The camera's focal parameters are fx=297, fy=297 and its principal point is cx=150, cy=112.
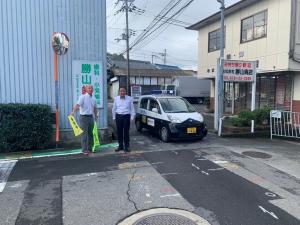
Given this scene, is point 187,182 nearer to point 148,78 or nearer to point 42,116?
point 42,116

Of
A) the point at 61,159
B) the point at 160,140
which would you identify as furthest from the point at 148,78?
the point at 61,159

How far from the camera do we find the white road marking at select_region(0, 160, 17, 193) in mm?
5659

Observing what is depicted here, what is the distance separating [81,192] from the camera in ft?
16.8

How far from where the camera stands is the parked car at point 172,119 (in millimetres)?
9594

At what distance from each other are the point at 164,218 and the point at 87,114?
4311 mm

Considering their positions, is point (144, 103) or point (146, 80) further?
point (146, 80)

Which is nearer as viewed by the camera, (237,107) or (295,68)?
(295,68)

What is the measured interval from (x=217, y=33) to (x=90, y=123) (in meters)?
13.4

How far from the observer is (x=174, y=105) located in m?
10.5

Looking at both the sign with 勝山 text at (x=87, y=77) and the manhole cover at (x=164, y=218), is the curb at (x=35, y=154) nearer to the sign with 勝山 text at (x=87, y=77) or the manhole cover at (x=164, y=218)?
the sign with 勝山 text at (x=87, y=77)

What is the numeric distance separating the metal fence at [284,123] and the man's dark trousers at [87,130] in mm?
6707

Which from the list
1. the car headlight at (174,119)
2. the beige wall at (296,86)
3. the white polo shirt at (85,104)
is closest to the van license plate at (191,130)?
the car headlight at (174,119)

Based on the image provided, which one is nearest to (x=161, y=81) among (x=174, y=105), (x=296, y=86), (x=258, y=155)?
(x=296, y=86)

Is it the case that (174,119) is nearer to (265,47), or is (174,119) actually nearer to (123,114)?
(123,114)
